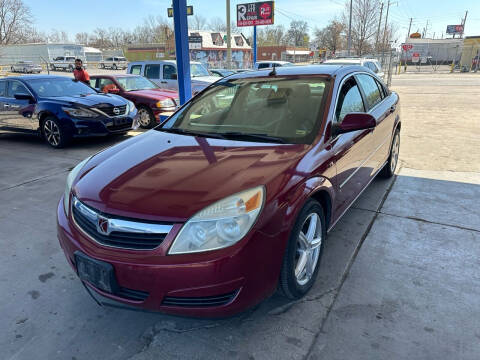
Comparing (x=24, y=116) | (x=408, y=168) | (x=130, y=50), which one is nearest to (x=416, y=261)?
(x=408, y=168)

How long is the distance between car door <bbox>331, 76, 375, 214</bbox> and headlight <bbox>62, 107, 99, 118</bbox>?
5.30 m

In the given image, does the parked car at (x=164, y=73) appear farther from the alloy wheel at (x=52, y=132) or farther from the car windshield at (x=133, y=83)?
the alloy wheel at (x=52, y=132)

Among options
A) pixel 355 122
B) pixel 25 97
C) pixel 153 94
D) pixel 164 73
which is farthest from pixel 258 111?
pixel 164 73

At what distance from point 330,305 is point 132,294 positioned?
1.35m

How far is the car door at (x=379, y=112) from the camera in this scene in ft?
12.5

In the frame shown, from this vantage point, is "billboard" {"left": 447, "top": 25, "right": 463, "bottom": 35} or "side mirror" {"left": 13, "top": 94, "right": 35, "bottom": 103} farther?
"billboard" {"left": 447, "top": 25, "right": 463, "bottom": 35}

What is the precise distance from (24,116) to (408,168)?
7452 mm

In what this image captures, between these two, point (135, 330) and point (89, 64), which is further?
point (89, 64)

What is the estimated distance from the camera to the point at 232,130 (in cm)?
293

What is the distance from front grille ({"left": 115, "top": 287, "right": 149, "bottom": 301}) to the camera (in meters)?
1.90

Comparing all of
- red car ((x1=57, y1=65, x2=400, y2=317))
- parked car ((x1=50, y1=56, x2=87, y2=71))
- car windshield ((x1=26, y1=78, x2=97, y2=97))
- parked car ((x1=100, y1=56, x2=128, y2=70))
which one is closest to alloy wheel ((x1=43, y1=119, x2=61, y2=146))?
car windshield ((x1=26, y1=78, x2=97, y2=97))

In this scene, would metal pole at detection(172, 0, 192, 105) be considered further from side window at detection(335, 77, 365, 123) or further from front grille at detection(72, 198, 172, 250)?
front grille at detection(72, 198, 172, 250)

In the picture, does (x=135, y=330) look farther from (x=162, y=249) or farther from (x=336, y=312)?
(x=336, y=312)

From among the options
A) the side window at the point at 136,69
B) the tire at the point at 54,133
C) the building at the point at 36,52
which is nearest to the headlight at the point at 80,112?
the tire at the point at 54,133
